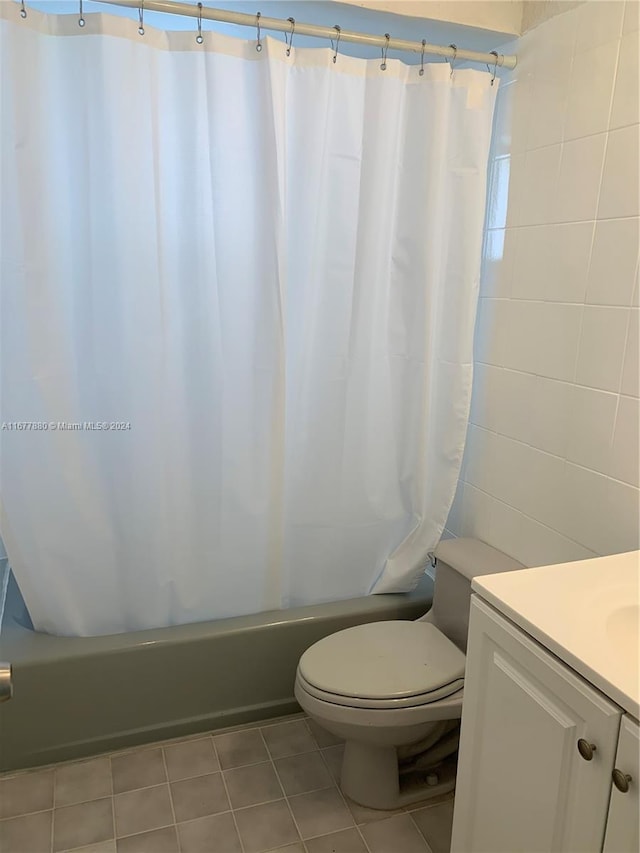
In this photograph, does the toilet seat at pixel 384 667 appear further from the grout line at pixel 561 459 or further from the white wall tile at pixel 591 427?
the white wall tile at pixel 591 427

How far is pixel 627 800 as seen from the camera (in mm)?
925

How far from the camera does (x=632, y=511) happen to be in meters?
1.51

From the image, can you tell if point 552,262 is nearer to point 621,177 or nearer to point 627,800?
point 621,177

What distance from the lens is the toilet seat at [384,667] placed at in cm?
162

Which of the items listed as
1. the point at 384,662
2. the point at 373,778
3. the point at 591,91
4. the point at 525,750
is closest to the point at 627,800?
the point at 525,750

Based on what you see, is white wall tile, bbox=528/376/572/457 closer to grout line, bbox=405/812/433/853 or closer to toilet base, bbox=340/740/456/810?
toilet base, bbox=340/740/456/810

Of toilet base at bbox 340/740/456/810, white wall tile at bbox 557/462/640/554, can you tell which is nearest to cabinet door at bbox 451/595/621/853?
toilet base at bbox 340/740/456/810

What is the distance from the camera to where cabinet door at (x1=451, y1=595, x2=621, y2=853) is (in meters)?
0.99

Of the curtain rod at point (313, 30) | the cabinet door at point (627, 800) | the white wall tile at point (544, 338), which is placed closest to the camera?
the cabinet door at point (627, 800)

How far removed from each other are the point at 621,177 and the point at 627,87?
0.63 ft

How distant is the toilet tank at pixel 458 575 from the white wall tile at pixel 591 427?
0.39 m

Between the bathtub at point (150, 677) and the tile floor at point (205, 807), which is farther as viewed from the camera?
the bathtub at point (150, 677)

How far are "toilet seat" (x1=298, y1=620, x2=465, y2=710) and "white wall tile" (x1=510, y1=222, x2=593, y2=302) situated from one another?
0.97 m

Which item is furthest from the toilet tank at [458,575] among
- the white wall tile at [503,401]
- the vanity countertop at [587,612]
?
the vanity countertop at [587,612]
